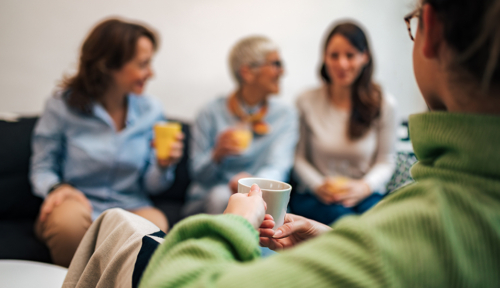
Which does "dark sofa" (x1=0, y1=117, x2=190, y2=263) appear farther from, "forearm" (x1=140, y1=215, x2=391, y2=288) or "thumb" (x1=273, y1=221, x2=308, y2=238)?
"forearm" (x1=140, y1=215, x2=391, y2=288)

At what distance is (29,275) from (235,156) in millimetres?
1051

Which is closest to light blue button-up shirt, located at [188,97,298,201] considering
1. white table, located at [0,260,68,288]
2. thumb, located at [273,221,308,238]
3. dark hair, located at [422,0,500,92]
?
white table, located at [0,260,68,288]

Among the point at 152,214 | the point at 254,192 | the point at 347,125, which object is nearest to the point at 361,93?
the point at 347,125

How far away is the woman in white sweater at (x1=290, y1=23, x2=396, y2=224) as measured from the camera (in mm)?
1730

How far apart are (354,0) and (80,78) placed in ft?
6.51

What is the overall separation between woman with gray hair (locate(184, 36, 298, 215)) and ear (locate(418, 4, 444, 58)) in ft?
4.12

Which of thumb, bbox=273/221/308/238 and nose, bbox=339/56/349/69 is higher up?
nose, bbox=339/56/349/69

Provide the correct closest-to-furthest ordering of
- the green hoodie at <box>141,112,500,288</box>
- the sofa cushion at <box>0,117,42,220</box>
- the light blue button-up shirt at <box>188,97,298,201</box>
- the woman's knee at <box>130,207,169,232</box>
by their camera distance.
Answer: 1. the green hoodie at <box>141,112,500,288</box>
2. the woman's knee at <box>130,207,169,232</box>
3. the sofa cushion at <box>0,117,42,220</box>
4. the light blue button-up shirt at <box>188,97,298,201</box>

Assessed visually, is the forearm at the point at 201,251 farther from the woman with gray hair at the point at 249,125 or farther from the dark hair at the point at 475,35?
the woman with gray hair at the point at 249,125

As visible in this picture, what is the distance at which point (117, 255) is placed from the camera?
1.93 feet

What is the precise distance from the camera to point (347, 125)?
1.80 meters

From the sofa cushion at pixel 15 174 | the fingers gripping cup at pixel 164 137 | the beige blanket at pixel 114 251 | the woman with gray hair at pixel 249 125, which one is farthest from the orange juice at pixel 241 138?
the sofa cushion at pixel 15 174

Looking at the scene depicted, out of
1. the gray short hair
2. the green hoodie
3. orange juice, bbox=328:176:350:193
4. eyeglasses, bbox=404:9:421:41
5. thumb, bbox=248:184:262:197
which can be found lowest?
orange juice, bbox=328:176:350:193

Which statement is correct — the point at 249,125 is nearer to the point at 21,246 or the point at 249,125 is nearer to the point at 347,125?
the point at 347,125
